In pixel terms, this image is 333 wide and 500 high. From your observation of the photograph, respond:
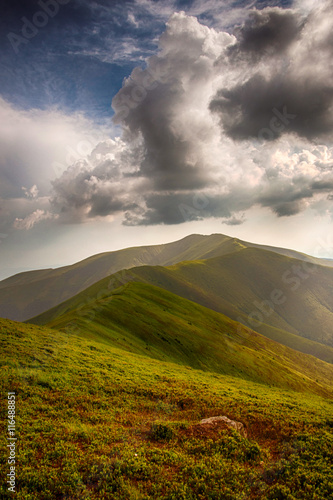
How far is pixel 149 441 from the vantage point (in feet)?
51.8

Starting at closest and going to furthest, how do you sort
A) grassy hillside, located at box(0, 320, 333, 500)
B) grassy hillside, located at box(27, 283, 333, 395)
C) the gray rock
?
grassy hillside, located at box(0, 320, 333, 500)
the gray rock
grassy hillside, located at box(27, 283, 333, 395)

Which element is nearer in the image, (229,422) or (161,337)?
(229,422)

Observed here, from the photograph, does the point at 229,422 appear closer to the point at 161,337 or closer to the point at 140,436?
the point at 140,436

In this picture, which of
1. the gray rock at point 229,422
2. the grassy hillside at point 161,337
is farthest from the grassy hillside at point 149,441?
the grassy hillside at point 161,337

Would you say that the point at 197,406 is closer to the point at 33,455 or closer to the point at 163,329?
the point at 33,455

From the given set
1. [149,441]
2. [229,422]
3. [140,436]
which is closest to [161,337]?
[229,422]

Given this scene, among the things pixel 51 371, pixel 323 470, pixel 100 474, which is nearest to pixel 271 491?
pixel 323 470

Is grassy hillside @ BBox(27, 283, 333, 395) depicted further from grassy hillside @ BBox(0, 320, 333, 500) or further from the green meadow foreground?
grassy hillside @ BBox(0, 320, 333, 500)

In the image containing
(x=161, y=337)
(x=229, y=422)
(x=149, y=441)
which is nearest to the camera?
(x=149, y=441)

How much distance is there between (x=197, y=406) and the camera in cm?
2161

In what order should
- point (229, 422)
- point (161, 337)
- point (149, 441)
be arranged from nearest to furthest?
point (149, 441) < point (229, 422) < point (161, 337)

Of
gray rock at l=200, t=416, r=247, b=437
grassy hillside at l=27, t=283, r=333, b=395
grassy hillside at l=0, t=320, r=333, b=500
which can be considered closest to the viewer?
grassy hillside at l=0, t=320, r=333, b=500

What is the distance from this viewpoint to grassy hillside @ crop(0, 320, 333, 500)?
38.7ft

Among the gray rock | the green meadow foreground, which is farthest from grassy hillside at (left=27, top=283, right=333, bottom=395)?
the gray rock
